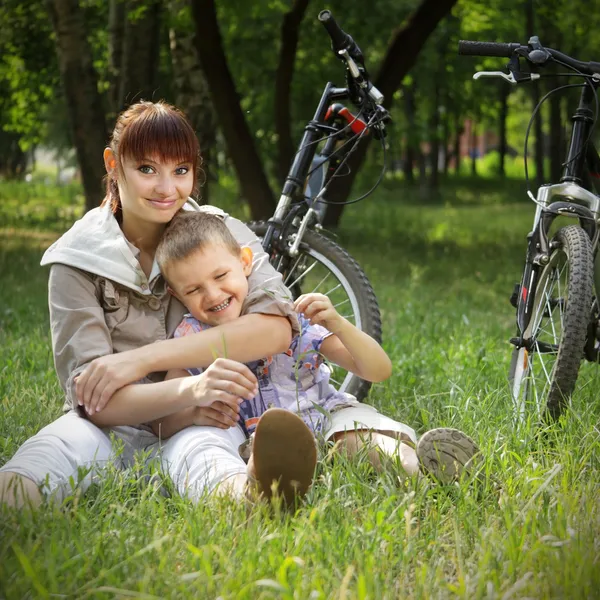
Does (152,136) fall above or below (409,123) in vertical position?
above

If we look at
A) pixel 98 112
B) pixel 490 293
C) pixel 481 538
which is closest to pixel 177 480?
pixel 481 538

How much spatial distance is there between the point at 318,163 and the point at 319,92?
13.3m

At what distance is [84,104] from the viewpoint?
11.3 m

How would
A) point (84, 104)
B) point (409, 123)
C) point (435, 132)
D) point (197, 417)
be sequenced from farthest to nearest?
point (435, 132), point (409, 123), point (84, 104), point (197, 417)

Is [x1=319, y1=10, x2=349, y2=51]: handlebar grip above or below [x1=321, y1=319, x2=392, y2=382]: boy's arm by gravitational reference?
above

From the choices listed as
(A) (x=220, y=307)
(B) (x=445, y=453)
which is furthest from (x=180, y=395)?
(B) (x=445, y=453)

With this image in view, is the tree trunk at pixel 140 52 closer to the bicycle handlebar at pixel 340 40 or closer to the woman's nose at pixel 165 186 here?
the bicycle handlebar at pixel 340 40

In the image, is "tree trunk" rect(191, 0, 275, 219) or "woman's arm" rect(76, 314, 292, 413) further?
"tree trunk" rect(191, 0, 275, 219)

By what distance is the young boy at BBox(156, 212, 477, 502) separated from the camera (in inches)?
125

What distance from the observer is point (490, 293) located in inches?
354

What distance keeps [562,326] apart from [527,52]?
4.01 ft

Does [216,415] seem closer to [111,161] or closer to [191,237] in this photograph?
[191,237]

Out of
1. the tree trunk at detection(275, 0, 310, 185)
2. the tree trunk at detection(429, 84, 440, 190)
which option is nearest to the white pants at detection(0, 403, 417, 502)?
the tree trunk at detection(275, 0, 310, 185)

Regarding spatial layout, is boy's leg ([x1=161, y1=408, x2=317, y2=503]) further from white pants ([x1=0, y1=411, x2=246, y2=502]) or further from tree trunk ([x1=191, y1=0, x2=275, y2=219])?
tree trunk ([x1=191, y1=0, x2=275, y2=219])
